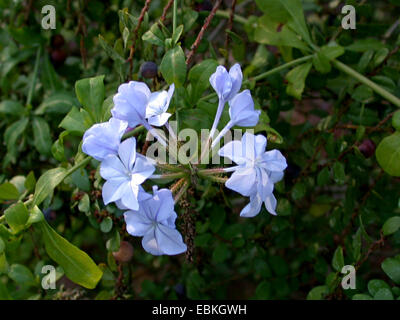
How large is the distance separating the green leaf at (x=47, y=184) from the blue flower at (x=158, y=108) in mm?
323

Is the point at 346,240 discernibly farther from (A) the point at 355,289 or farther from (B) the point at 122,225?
(B) the point at 122,225

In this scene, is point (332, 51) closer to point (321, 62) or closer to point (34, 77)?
point (321, 62)

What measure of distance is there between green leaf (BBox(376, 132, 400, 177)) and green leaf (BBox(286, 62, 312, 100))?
0.29 m

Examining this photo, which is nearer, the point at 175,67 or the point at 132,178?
Result: the point at 132,178

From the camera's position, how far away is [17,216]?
1164 millimetres

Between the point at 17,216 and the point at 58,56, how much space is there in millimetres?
931

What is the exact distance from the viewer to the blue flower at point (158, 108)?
1.03m

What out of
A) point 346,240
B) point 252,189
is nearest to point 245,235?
point 346,240

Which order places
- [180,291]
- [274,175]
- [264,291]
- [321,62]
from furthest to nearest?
1. [180,291]
2. [264,291]
3. [321,62]
4. [274,175]

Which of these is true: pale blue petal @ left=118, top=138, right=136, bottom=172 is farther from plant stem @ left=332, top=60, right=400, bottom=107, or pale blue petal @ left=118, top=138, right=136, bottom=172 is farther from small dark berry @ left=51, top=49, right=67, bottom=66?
small dark berry @ left=51, top=49, right=67, bottom=66

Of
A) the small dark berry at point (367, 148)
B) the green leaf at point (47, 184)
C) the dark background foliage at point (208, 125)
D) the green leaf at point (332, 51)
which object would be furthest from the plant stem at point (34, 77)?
the small dark berry at point (367, 148)

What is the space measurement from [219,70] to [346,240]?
828 mm

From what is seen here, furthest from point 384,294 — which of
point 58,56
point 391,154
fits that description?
point 58,56

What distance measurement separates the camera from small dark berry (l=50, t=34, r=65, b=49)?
75.3 inches
